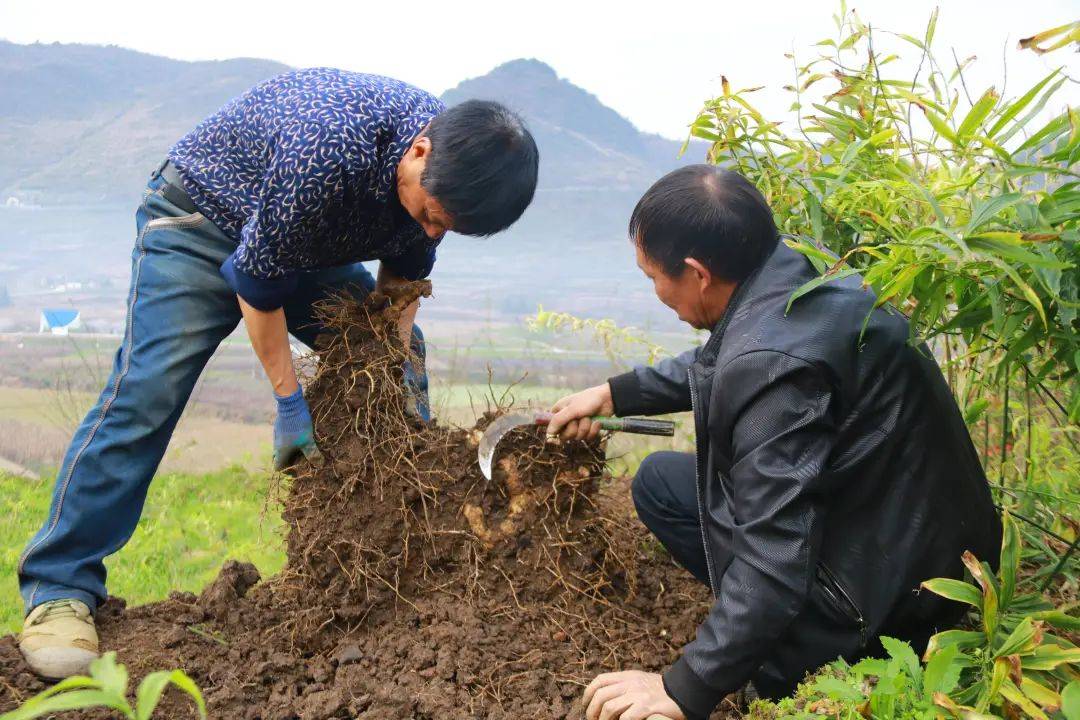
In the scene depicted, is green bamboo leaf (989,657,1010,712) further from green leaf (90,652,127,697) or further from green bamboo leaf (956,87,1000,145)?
green leaf (90,652,127,697)

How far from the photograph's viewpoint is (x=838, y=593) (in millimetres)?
1900

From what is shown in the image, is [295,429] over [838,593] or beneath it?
beneath

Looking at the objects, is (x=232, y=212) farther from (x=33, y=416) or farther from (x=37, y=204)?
(x=37, y=204)

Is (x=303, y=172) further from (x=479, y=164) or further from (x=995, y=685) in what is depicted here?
(x=995, y=685)

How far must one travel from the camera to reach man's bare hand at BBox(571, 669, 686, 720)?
1.77 metres

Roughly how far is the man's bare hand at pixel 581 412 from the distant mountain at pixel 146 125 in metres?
4.64

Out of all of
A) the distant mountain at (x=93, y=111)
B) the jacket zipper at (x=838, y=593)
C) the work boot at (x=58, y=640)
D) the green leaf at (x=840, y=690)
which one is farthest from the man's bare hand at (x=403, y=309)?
the distant mountain at (x=93, y=111)

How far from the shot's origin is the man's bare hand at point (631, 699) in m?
1.77

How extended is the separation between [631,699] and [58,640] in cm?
164

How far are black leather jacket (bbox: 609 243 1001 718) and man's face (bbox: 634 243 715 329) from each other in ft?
0.24

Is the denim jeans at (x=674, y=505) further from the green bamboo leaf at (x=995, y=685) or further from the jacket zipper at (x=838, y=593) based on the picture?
the green bamboo leaf at (x=995, y=685)

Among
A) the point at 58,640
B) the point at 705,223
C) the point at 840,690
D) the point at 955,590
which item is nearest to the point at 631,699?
the point at 840,690

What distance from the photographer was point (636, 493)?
271cm

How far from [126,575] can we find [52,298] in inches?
157
